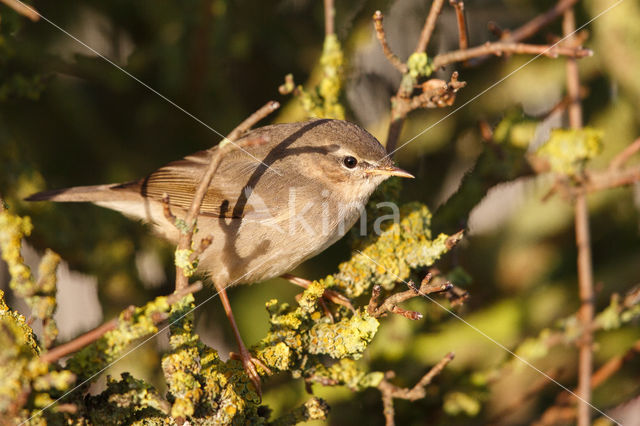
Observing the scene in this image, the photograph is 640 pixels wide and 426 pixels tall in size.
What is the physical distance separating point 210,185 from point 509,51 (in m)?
1.57

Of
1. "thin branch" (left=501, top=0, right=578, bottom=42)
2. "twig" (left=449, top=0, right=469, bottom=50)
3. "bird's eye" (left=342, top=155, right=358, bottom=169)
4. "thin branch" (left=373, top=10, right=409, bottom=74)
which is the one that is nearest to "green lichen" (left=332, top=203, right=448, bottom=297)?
"bird's eye" (left=342, top=155, right=358, bottom=169)

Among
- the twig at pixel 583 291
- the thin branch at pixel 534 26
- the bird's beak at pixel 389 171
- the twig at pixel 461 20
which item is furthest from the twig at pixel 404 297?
the thin branch at pixel 534 26

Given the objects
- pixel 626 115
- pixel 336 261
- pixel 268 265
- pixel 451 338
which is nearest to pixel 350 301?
pixel 268 265

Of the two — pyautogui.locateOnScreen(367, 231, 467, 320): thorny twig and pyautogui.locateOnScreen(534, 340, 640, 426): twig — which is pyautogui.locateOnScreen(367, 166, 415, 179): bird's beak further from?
pyautogui.locateOnScreen(534, 340, 640, 426): twig

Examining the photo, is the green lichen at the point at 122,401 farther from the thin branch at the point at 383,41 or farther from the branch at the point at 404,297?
the thin branch at the point at 383,41

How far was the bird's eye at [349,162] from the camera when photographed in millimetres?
3127

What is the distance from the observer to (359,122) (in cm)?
379

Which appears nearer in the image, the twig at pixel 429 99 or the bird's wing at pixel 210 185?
the twig at pixel 429 99

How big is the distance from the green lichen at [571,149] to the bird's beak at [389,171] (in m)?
0.71

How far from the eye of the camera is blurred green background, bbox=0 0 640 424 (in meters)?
3.17

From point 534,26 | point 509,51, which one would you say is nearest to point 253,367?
point 509,51

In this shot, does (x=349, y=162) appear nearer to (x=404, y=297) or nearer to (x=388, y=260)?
(x=388, y=260)

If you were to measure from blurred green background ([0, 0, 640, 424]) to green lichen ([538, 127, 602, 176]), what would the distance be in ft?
1.27

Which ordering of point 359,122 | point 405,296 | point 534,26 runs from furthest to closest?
point 359,122 < point 534,26 < point 405,296
